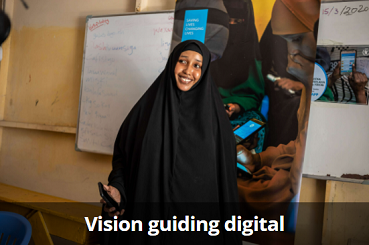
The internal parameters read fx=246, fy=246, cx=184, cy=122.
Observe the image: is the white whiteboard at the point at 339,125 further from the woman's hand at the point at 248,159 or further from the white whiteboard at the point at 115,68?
the white whiteboard at the point at 115,68

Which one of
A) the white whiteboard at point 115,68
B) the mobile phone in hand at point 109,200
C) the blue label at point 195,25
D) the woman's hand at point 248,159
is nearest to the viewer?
→ the mobile phone in hand at point 109,200

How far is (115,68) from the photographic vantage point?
1.94m

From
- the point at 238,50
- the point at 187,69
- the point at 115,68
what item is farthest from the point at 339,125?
the point at 115,68

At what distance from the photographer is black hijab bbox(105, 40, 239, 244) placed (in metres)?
1.11

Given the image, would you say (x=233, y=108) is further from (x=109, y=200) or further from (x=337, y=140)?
(x=109, y=200)

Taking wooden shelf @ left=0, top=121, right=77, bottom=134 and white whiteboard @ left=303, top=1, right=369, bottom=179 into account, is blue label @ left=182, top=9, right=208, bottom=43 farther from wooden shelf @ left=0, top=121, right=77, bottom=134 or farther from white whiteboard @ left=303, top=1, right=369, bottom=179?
wooden shelf @ left=0, top=121, right=77, bottom=134

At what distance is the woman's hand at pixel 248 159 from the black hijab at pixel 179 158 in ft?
1.08

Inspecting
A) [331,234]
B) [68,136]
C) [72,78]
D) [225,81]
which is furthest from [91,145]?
[331,234]

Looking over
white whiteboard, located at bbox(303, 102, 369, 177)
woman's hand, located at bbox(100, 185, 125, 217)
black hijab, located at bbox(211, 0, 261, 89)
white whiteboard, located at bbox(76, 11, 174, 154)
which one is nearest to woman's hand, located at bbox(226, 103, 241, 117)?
black hijab, located at bbox(211, 0, 261, 89)

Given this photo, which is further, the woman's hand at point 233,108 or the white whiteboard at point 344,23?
the woman's hand at point 233,108

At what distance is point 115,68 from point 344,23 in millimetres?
1571

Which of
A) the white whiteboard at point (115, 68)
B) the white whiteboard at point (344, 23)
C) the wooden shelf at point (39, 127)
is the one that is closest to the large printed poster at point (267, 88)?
the white whiteboard at point (344, 23)

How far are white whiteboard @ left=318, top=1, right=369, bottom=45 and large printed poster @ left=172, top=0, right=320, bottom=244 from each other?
A: 0.37 ft

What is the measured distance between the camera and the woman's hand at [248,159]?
150 cm
